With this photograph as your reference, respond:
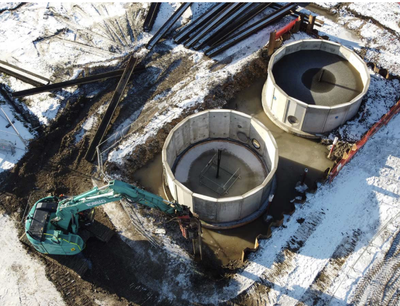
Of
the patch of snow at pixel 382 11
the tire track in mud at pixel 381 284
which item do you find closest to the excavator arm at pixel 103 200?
the tire track in mud at pixel 381 284

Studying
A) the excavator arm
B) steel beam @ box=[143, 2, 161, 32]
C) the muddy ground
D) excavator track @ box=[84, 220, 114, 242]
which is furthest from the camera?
steel beam @ box=[143, 2, 161, 32]

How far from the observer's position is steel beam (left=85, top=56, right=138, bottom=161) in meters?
19.4

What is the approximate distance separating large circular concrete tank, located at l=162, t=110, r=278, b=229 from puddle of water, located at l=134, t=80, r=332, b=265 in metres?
0.46

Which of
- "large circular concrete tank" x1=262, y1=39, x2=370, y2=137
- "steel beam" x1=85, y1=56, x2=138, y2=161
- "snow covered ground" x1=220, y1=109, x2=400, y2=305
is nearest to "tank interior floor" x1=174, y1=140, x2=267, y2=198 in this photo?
"snow covered ground" x1=220, y1=109, x2=400, y2=305

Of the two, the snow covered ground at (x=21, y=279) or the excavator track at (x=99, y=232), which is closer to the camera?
the snow covered ground at (x=21, y=279)

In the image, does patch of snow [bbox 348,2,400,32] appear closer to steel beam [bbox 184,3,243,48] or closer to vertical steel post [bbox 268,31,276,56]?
vertical steel post [bbox 268,31,276,56]

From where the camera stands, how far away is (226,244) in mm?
16734

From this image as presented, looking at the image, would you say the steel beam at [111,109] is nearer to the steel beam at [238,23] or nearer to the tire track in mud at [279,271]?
the steel beam at [238,23]

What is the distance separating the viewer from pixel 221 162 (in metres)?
19.5

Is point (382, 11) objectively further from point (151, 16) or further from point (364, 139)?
point (151, 16)

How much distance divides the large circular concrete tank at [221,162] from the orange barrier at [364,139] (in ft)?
9.79

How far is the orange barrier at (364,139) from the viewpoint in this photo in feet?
59.0

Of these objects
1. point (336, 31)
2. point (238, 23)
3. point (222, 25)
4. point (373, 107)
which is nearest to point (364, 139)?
point (373, 107)

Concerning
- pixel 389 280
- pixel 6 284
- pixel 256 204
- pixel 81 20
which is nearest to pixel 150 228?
pixel 256 204
